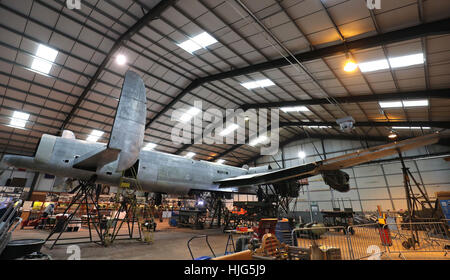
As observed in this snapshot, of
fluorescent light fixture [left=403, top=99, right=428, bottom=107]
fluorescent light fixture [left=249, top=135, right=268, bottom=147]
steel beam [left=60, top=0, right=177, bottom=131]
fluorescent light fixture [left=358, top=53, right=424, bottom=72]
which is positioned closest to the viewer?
fluorescent light fixture [left=358, top=53, right=424, bottom=72]

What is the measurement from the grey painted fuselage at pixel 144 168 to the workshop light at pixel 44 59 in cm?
998

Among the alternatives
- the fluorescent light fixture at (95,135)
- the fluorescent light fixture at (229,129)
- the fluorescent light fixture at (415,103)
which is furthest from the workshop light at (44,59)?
the fluorescent light fixture at (415,103)

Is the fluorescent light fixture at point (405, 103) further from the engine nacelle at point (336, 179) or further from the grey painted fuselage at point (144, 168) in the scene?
the grey painted fuselage at point (144, 168)

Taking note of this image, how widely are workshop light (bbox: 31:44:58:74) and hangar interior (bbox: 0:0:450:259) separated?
85 mm

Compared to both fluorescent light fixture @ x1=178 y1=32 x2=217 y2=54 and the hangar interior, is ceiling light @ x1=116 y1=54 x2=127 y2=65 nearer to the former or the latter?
the hangar interior

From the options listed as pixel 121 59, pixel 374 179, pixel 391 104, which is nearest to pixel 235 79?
pixel 121 59

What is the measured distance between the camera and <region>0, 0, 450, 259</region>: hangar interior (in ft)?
31.7

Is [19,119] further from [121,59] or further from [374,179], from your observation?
[374,179]

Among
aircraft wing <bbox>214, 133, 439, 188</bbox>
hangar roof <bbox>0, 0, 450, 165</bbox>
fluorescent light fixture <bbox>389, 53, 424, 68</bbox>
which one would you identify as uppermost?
hangar roof <bbox>0, 0, 450, 165</bbox>

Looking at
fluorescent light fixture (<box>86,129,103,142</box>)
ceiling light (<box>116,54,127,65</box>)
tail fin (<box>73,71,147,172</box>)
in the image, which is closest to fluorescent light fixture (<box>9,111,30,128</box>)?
fluorescent light fixture (<box>86,129,103,142</box>)

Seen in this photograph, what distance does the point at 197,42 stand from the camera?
45.9 feet

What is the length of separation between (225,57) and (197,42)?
2.51 meters

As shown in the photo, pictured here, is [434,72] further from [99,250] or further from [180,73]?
[99,250]

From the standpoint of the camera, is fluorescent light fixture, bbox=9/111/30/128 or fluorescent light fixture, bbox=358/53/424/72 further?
fluorescent light fixture, bbox=9/111/30/128
